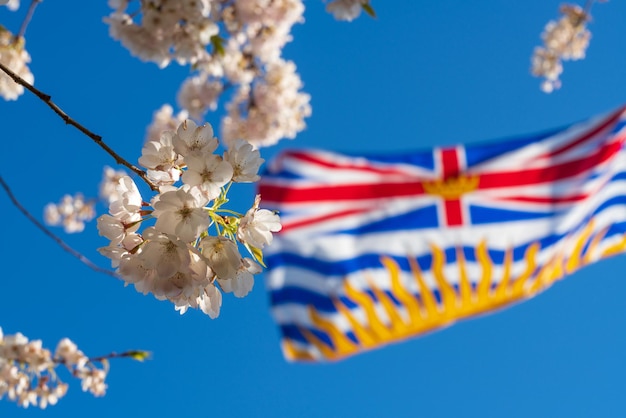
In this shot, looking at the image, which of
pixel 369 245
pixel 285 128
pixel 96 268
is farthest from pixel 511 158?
pixel 96 268

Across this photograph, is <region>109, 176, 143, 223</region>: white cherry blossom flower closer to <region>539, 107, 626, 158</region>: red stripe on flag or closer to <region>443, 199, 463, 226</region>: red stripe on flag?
<region>443, 199, 463, 226</region>: red stripe on flag

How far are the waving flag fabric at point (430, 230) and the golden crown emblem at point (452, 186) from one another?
14 millimetres

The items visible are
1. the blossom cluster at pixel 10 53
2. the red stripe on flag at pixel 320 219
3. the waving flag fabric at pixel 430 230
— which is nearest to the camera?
the blossom cluster at pixel 10 53

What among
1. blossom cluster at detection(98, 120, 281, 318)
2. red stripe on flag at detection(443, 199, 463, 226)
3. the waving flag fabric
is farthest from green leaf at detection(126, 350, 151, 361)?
red stripe on flag at detection(443, 199, 463, 226)

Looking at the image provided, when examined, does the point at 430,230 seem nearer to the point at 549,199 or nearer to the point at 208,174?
the point at 549,199

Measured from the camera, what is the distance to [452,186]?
28.4 ft

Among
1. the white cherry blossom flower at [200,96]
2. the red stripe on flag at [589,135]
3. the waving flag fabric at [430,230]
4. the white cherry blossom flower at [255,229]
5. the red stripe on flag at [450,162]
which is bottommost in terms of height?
the white cherry blossom flower at [255,229]

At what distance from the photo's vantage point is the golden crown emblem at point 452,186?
859 centimetres

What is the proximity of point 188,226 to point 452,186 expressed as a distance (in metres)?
7.85

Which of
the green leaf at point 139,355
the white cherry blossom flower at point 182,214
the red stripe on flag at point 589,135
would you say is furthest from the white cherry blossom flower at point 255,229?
the red stripe on flag at point 589,135

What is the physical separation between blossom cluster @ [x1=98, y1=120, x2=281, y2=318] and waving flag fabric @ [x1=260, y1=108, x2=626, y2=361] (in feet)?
22.1

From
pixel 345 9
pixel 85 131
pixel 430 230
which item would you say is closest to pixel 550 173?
pixel 430 230

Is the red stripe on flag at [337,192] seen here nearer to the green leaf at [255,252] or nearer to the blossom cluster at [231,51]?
the blossom cluster at [231,51]

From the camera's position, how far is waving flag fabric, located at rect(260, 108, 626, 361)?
7844mm
